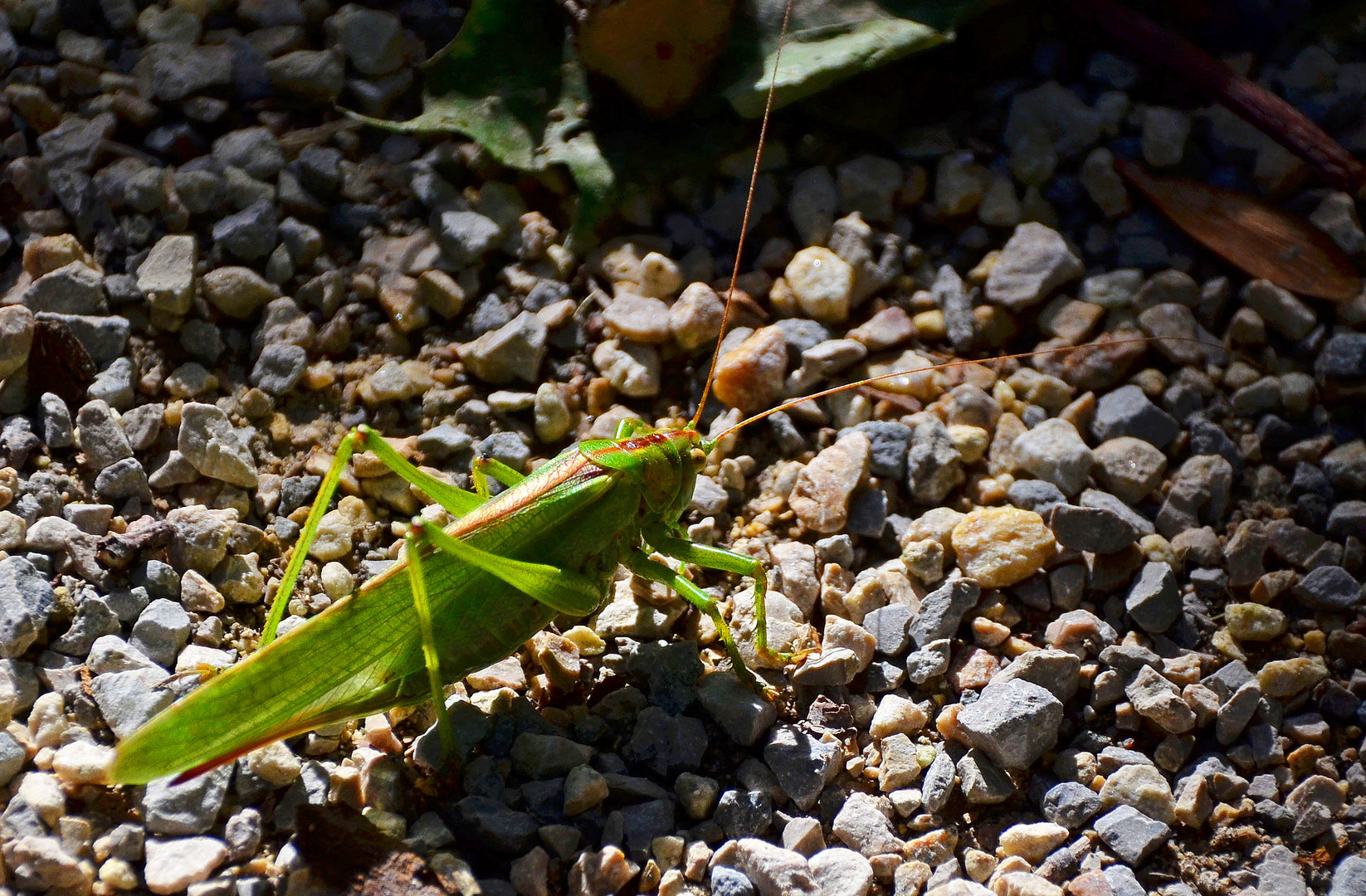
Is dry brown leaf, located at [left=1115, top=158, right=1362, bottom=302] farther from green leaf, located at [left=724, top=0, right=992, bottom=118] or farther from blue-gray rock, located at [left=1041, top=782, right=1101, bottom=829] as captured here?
blue-gray rock, located at [left=1041, top=782, right=1101, bottom=829]

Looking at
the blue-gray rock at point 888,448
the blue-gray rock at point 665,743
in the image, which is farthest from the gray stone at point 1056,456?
the blue-gray rock at point 665,743

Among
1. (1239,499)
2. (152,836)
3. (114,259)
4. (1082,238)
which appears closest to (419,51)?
(114,259)

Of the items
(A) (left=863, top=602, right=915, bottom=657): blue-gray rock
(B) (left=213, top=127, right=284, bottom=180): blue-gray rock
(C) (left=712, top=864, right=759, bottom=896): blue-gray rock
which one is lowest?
(C) (left=712, top=864, right=759, bottom=896): blue-gray rock

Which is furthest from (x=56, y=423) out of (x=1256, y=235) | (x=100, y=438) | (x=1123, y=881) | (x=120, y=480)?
(x=1256, y=235)

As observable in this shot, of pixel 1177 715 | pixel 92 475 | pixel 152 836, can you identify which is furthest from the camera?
pixel 92 475

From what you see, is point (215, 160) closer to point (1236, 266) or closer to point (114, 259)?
point (114, 259)

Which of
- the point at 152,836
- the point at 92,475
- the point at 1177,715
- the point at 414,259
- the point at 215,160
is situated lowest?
the point at 1177,715

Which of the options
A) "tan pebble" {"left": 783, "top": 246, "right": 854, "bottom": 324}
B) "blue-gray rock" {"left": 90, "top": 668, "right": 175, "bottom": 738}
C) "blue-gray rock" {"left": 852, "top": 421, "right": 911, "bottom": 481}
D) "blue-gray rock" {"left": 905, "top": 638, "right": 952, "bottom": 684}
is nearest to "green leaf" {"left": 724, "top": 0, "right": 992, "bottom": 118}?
"tan pebble" {"left": 783, "top": 246, "right": 854, "bottom": 324}
